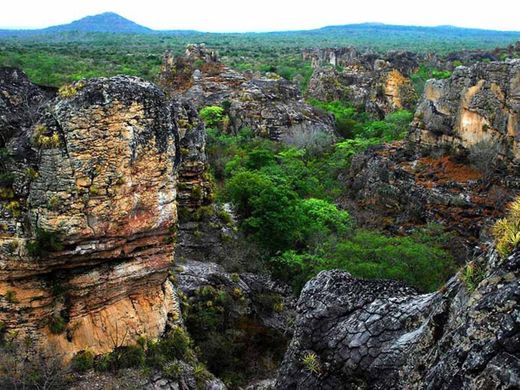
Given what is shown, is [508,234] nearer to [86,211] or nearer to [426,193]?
[86,211]

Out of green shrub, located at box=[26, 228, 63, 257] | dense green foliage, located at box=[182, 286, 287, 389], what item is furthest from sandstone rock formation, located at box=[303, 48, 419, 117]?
green shrub, located at box=[26, 228, 63, 257]

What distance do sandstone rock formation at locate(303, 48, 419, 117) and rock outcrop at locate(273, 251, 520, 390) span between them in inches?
1947

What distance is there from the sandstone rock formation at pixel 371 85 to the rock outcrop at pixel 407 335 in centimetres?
4945

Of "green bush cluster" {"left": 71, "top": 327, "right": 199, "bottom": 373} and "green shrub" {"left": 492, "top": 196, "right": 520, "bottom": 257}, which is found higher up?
"green shrub" {"left": 492, "top": 196, "right": 520, "bottom": 257}

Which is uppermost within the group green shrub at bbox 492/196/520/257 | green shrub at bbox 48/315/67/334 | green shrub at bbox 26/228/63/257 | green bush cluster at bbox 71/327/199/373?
green shrub at bbox 492/196/520/257

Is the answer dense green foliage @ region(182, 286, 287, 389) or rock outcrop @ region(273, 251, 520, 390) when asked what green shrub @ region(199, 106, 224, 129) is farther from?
rock outcrop @ region(273, 251, 520, 390)

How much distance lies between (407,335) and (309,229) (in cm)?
1590

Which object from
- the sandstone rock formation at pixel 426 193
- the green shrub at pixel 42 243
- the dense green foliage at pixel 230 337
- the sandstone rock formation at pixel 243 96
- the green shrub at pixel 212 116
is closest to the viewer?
the green shrub at pixel 42 243

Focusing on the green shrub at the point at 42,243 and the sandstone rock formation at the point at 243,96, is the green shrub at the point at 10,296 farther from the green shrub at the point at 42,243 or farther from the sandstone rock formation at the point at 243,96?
the sandstone rock formation at the point at 243,96

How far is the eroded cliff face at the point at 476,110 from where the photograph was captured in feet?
88.2

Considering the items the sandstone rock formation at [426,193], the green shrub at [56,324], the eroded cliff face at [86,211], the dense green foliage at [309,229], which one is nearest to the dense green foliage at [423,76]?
the dense green foliage at [309,229]

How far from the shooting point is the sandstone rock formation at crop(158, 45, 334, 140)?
47031 millimetres

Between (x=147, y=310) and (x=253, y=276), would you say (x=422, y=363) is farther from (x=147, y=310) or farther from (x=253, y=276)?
(x=253, y=276)

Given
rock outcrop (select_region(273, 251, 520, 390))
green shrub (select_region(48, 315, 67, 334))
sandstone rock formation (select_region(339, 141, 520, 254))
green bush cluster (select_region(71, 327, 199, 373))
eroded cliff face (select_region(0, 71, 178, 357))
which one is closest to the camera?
rock outcrop (select_region(273, 251, 520, 390))
